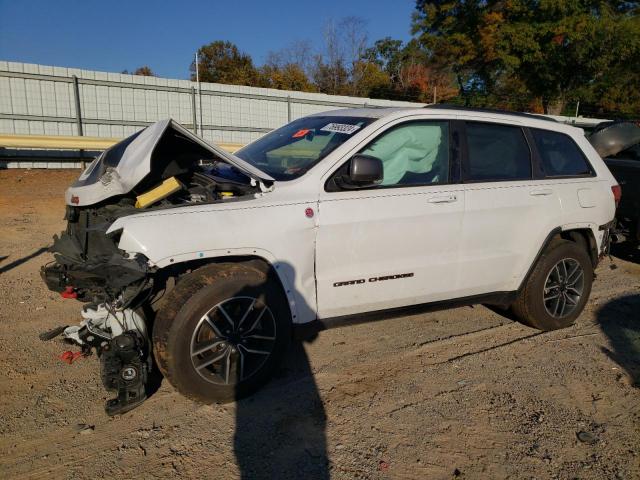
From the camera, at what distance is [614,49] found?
30.7 m

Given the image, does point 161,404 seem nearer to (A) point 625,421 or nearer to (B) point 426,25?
(A) point 625,421

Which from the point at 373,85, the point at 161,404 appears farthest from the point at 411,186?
the point at 373,85

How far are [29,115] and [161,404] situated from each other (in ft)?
41.1

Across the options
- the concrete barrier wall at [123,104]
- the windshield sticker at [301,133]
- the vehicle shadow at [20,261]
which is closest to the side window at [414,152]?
the windshield sticker at [301,133]

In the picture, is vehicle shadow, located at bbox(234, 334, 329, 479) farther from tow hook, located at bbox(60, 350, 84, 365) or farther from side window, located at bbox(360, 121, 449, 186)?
side window, located at bbox(360, 121, 449, 186)

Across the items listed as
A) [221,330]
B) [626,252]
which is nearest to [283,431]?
[221,330]

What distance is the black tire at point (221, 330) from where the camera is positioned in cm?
302

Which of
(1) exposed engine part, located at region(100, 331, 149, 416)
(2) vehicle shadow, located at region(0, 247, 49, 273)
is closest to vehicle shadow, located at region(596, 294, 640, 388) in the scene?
Result: (1) exposed engine part, located at region(100, 331, 149, 416)

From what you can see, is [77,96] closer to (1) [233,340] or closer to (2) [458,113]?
(2) [458,113]

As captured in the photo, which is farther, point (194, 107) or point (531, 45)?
point (531, 45)

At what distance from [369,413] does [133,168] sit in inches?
86.4

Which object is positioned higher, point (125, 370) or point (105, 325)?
point (105, 325)

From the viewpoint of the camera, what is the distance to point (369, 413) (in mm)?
3232

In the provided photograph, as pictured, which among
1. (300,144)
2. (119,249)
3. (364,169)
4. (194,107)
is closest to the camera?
(119,249)
